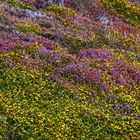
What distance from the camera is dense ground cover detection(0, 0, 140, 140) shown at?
60.8ft

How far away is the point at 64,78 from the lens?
2225 cm

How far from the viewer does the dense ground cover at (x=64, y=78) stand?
60.8ft

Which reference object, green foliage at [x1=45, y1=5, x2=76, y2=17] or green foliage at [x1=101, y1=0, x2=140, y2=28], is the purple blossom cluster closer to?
green foliage at [x1=45, y1=5, x2=76, y2=17]

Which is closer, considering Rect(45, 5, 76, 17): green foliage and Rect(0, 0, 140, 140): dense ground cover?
Rect(0, 0, 140, 140): dense ground cover

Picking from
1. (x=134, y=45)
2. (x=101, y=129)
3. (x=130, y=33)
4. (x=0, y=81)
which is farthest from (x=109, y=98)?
(x=130, y=33)

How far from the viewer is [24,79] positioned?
20953 mm

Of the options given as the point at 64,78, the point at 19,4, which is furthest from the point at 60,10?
the point at 64,78

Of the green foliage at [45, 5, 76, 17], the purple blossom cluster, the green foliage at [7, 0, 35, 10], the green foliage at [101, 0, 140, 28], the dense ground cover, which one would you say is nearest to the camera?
the dense ground cover

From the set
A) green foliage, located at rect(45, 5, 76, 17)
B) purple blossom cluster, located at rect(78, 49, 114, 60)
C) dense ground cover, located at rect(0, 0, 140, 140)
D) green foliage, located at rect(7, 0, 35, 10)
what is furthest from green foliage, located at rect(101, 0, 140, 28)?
purple blossom cluster, located at rect(78, 49, 114, 60)

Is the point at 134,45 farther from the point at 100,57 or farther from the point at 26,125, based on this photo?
the point at 26,125

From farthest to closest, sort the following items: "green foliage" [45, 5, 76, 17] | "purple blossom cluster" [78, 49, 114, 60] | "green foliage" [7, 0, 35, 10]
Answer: "green foliage" [45, 5, 76, 17]
"green foliage" [7, 0, 35, 10]
"purple blossom cluster" [78, 49, 114, 60]

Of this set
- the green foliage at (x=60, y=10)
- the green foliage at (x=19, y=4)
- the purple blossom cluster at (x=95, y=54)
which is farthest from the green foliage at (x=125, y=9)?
the purple blossom cluster at (x=95, y=54)

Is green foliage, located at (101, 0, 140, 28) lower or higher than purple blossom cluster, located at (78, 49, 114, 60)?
higher

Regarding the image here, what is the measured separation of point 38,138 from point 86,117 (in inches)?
127
